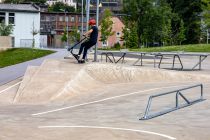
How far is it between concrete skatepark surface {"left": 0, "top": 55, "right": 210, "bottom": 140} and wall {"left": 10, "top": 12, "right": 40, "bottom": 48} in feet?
170

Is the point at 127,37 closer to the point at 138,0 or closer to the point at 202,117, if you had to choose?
the point at 138,0

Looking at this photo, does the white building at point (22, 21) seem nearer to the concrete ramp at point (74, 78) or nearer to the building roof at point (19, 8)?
the building roof at point (19, 8)

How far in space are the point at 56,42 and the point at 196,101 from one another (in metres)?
114

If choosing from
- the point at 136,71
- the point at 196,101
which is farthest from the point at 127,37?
the point at 196,101

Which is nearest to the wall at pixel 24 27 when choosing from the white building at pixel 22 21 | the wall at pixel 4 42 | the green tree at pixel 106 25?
the white building at pixel 22 21

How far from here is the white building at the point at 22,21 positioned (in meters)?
70.8

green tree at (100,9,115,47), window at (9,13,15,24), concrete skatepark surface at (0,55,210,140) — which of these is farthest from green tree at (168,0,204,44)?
concrete skatepark surface at (0,55,210,140)

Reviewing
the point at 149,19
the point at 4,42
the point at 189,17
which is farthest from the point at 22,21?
the point at 189,17

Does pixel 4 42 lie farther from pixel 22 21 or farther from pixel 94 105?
pixel 94 105

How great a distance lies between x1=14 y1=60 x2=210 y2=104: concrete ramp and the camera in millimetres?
16203

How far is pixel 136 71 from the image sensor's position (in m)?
20.1

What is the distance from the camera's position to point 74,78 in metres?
17.6

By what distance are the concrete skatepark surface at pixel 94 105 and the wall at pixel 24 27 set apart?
170 feet

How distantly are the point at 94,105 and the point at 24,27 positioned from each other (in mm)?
58279
